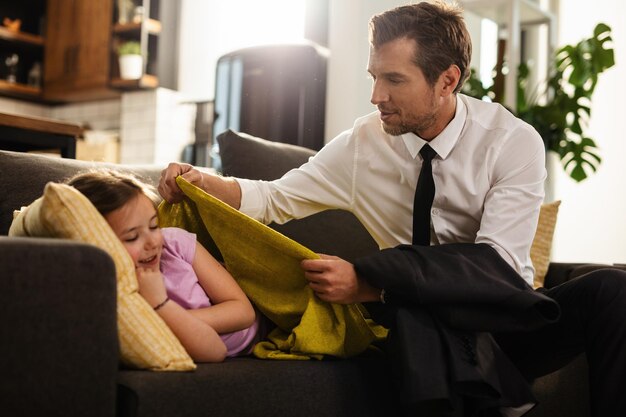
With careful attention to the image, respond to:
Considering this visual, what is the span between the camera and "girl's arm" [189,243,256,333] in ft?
4.93

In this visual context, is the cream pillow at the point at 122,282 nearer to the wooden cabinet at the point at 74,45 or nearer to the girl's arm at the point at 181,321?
the girl's arm at the point at 181,321

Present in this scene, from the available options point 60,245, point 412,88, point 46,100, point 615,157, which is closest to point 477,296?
point 412,88

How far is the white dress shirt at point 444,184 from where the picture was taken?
5.77 feet

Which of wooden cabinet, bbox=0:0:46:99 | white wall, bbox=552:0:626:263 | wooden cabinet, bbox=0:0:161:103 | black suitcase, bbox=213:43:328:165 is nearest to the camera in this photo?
black suitcase, bbox=213:43:328:165

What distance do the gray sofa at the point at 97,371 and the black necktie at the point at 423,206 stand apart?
328 mm

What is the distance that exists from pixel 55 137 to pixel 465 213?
1.53 m

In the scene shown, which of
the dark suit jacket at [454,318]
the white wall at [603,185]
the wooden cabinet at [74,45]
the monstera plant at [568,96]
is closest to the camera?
the dark suit jacket at [454,318]

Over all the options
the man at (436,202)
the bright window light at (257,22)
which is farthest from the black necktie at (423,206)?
the bright window light at (257,22)

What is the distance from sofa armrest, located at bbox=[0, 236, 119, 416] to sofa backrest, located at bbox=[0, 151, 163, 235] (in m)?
0.60

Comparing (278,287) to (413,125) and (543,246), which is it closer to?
(413,125)

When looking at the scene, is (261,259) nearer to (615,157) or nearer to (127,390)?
(127,390)

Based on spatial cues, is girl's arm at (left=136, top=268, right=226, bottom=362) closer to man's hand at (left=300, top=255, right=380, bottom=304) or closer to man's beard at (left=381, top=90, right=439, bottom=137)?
man's hand at (left=300, top=255, right=380, bottom=304)

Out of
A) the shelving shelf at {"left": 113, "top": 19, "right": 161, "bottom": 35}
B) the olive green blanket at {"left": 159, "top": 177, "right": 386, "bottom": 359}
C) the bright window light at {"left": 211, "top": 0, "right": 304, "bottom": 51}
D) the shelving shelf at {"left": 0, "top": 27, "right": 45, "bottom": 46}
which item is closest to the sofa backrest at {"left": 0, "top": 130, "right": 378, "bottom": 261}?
the olive green blanket at {"left": 159, "top": 177, "right": 386, "bottom": 359}

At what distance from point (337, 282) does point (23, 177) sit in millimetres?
763
